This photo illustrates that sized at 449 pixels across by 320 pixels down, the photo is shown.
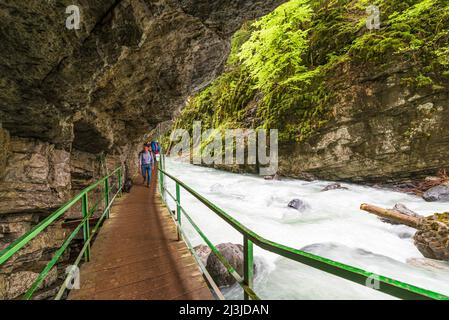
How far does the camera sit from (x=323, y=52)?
13539 mm

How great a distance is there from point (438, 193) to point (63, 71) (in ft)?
42.1

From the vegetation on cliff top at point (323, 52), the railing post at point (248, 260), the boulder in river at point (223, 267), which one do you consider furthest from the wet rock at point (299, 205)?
the railing post at point (248, 260)

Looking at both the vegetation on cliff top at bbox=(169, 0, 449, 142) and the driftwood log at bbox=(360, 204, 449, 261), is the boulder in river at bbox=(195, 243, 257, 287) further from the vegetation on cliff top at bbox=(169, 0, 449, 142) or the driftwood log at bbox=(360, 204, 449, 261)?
the vegetation on cliff top at bbox=(169, 0, 449, 142)

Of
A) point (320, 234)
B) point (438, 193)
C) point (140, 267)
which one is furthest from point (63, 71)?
point (438, 193)

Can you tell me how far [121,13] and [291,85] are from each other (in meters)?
11.8

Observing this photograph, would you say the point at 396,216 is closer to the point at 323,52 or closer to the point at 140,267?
the point at 140,267

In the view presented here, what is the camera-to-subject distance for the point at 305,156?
1299 cm

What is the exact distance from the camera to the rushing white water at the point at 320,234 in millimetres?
5469

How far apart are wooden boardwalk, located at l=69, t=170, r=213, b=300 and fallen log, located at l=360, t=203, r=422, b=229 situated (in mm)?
7055

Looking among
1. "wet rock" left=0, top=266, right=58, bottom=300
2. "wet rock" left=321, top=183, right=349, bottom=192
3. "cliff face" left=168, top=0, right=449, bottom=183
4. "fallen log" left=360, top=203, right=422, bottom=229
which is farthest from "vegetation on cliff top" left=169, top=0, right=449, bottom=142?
"wet rock" left=0, top=266, right=58, bottom=300

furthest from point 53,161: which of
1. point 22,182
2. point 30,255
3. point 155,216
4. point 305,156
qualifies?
point 305,156

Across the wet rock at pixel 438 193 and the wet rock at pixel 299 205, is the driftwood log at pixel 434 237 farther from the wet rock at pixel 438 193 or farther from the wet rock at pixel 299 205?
the wet rock at pixel 299 205

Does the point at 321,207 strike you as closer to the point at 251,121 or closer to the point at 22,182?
the point at 251,121

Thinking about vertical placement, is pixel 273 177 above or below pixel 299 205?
above
